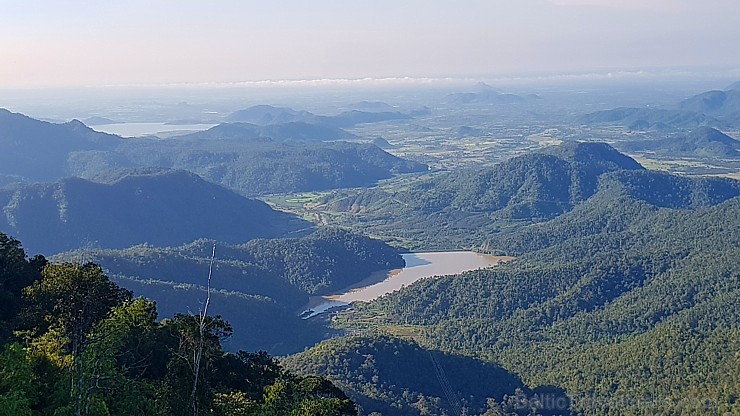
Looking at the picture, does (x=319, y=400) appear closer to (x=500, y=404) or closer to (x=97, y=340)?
(x=97, y=340)

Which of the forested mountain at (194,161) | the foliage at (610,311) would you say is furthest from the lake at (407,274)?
the forested mountain at (194,161)

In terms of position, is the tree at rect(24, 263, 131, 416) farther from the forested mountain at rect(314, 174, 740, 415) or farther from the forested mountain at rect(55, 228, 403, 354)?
the forested mountain at rect(55, 228, 403, 354)

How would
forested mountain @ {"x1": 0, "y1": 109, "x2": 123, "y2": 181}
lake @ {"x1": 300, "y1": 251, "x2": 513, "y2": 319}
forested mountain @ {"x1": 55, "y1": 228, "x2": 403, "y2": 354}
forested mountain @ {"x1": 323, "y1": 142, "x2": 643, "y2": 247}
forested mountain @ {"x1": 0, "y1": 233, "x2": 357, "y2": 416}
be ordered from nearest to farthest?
forested mountain @ {"x1": 0, "y1": 233, "x2": 357, "y2": 416} < forested mountain @ {"x1": 55, "y1": 228, "x2": 403, "y2": 354} < lake @ {"x1": 300, "y1": 251, "x2": 513, "y2": 319} < forested mountain @ {"x1": 323, "y1": 142, "x2": 643, "y2": 247} < forested mountain @ {"x1": 0, "y1": 109, "x2": 123, "y2": 181}

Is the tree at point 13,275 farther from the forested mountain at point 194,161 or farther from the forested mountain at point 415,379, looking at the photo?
the forested mountain at point 194,161

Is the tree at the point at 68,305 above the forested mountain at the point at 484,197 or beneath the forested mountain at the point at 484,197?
above

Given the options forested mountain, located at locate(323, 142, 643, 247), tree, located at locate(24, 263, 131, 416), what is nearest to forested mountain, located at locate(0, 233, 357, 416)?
tree, located at locate(24, 263, 131, 416)

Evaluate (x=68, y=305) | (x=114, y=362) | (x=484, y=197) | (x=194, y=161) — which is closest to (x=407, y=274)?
(x=484, y=197)
